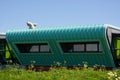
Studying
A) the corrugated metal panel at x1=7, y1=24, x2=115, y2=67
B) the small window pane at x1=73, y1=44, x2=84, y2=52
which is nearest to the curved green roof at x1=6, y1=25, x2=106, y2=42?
the corrugated metal panel at x1=7, y1=24, x2=115, y2=67

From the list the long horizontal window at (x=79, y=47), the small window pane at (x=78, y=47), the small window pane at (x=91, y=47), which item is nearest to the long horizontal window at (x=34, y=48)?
the long horizontal window at (x=79, y=47)

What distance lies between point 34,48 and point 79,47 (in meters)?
6.62

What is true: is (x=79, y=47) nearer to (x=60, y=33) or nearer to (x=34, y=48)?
(x=60, y=33)

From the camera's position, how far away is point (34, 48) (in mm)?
42406

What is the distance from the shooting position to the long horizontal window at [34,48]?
41.3 meters

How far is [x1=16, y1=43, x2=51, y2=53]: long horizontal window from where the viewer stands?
1627 inches

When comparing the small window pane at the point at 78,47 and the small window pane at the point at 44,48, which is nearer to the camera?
the small window pane at the point at 78,47

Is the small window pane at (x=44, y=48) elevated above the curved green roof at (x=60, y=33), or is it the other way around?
the curved green roof at (x=60, y=33)

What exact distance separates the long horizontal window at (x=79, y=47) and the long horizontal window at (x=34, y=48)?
254 centimetres

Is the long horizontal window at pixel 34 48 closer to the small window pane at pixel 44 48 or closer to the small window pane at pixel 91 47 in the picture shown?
the small window pane at pixel 44 48

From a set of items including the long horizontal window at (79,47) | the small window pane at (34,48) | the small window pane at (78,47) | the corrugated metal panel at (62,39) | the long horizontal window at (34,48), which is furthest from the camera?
the small window pane at (34,48)

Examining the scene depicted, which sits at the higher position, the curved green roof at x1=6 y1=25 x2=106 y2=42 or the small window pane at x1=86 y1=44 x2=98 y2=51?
the curved green roof at x1=6 y1=25 x2=106 y2=42

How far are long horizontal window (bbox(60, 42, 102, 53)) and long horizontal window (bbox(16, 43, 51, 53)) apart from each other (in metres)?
2.54

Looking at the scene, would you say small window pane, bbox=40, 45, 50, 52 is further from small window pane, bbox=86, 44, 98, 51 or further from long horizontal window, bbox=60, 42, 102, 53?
small window pane, bbox=86, 44, 98, 51
